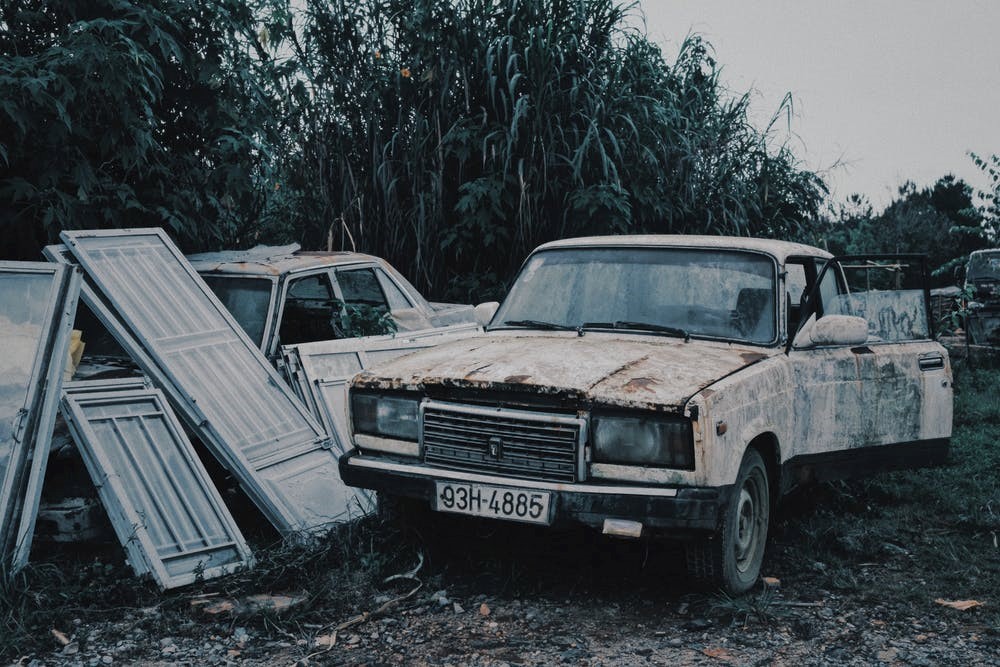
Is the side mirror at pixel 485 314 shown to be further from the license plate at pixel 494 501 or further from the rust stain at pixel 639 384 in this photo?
the rust stain at pixel 639 384

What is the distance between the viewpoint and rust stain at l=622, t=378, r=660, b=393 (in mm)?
3586

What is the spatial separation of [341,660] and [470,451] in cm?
96

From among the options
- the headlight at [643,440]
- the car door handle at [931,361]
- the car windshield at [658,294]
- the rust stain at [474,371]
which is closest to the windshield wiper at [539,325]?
the car windshield at [658,294]

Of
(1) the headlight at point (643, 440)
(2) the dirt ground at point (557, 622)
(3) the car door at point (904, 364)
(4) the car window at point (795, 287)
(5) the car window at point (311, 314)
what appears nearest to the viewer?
(2) the dirt ground at point (557, 622)

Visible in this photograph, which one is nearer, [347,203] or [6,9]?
[6,9]

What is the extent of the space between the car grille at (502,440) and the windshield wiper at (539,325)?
97 cm

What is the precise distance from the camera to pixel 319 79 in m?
8.59

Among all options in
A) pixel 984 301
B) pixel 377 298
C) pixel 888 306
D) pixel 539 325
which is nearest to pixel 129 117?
pixel 377 298

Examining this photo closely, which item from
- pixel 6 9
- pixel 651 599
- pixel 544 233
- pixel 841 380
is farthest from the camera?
pixel 544 233

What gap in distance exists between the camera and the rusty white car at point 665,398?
3.57 meters

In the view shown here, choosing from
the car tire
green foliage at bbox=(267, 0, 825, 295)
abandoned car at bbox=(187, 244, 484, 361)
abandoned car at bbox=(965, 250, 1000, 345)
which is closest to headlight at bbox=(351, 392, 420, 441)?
the car tire

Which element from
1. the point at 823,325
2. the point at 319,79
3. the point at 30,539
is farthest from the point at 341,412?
the point at 319,79

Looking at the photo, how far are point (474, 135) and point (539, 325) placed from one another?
389 cm

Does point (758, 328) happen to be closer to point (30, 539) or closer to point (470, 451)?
point (470, 451)
